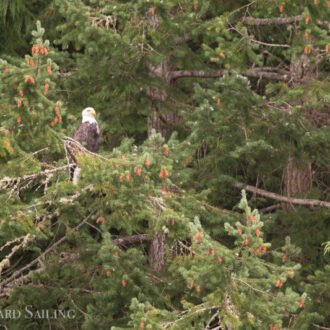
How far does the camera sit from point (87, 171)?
7.19m

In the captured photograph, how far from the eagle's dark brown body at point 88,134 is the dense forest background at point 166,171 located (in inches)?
6.4

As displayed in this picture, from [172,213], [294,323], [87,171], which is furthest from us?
[294,323]

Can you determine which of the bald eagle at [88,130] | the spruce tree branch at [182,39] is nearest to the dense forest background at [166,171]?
the spruce tree branch at [182,39]

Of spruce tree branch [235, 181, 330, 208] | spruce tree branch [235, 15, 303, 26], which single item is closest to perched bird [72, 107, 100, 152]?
spruce tree branch [235, 181, 330, 208]

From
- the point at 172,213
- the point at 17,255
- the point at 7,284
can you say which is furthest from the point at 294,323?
the point at 17,255

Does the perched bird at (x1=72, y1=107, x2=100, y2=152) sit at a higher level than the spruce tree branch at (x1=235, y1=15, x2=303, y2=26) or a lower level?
lower

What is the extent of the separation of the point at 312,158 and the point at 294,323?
9.12ft

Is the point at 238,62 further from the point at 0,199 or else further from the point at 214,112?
the point at 0,199

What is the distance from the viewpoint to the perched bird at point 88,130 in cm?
1079

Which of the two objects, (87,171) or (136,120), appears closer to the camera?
(87,171)

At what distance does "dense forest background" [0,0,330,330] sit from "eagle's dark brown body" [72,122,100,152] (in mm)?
163

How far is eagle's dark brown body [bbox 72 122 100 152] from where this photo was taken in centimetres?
1078

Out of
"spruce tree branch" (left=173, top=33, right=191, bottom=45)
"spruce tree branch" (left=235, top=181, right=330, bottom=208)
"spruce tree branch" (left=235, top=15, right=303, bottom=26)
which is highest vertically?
"spruce tree branch" (left=235, top=15, right=303, bottom=26)

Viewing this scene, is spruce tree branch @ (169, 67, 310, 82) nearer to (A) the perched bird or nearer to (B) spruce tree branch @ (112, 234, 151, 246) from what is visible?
(A) the perched bird
